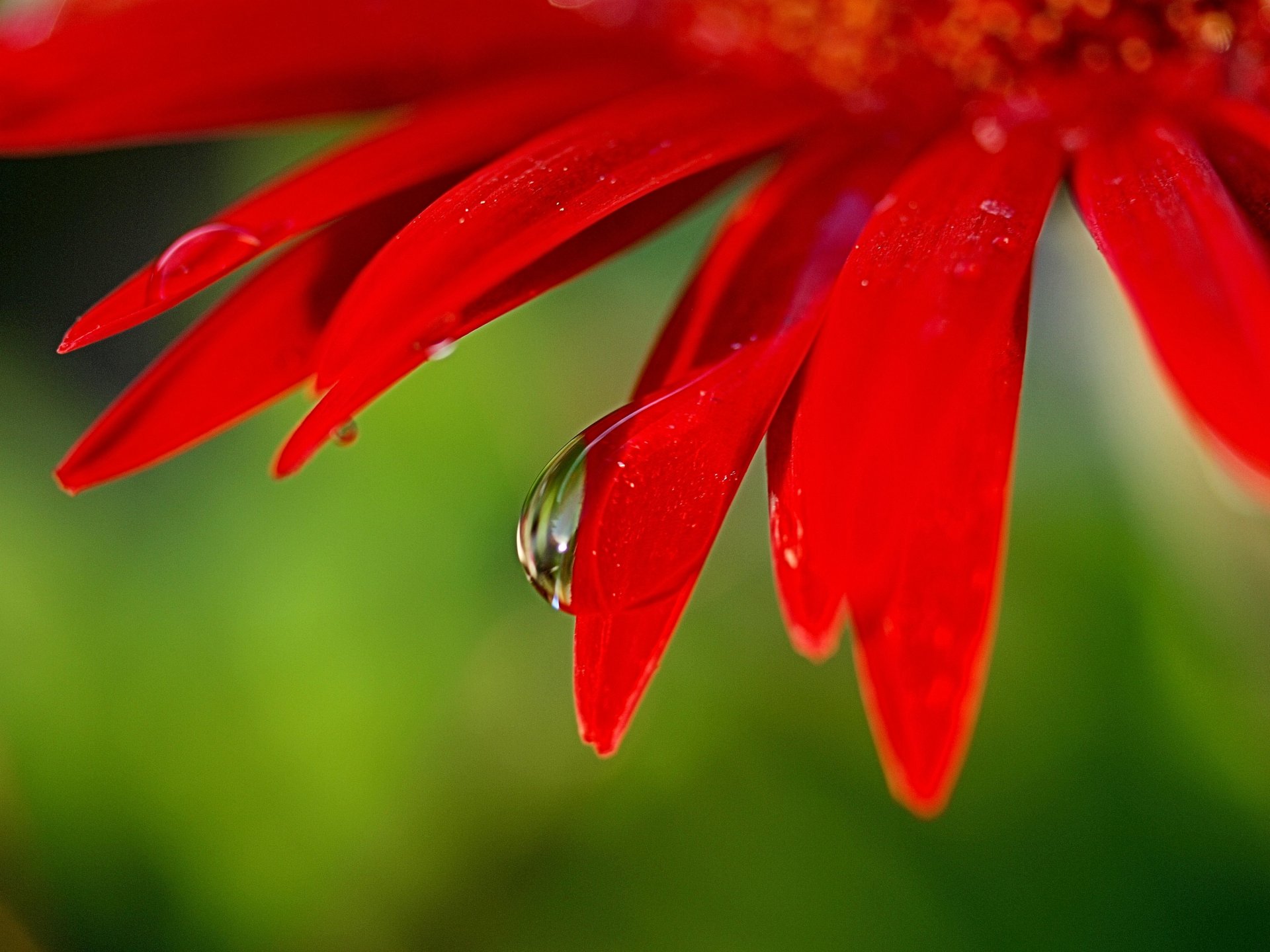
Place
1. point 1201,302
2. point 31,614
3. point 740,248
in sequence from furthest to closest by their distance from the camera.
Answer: point 31,614 < point 740,248 < point 1201,302

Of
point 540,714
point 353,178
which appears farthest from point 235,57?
point 540,714

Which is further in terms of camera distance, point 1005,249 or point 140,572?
point 140,572

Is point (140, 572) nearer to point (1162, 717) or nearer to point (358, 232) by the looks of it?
point (358, 232)

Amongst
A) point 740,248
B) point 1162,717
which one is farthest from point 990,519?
point 1162,717

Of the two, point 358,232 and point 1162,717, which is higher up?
point 358,232

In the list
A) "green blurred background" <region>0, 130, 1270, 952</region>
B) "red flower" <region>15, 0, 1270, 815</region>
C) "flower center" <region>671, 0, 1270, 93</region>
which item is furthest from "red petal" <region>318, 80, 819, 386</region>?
"green blurred background" <region>0, 130, 1270, 952</region>

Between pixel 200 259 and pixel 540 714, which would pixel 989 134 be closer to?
pixel 200 259

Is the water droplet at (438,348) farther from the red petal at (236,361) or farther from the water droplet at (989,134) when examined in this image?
the water droplet at (989,134)

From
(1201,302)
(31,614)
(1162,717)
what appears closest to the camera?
(1201,302)
